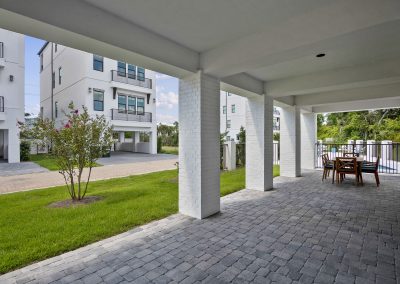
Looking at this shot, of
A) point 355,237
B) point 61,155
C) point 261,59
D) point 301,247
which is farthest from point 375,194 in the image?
point 61,155

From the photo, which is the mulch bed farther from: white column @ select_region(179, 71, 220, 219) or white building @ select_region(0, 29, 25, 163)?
white building @ select_region(0, 29, 25, 163)

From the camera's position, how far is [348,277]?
2.40m

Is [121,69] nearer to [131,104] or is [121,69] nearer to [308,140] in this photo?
[131,104]

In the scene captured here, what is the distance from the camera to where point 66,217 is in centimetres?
416

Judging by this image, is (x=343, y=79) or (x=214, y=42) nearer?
(x=214, y=42)

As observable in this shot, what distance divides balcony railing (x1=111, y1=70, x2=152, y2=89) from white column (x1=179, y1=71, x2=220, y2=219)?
524 inches

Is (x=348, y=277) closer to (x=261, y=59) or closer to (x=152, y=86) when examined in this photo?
(x=261, y=59)

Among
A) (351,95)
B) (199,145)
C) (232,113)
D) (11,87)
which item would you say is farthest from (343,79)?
(232,113)

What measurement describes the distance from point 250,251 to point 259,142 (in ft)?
12.6

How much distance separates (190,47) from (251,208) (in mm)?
3444

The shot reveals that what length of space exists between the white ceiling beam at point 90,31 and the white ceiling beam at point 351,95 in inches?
233

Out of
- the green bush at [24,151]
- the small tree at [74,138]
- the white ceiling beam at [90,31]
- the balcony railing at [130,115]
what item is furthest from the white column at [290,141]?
the green bush at [24,151]

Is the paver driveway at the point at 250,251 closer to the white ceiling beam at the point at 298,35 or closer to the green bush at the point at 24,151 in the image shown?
the white ceiling beam at the point at 298,35

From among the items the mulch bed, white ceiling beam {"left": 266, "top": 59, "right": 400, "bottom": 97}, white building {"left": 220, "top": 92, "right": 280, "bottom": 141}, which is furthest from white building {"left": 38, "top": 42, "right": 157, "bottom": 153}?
white ceiling beam {"left": 266, "top": 59, "right": 400, "bottom": 97}
